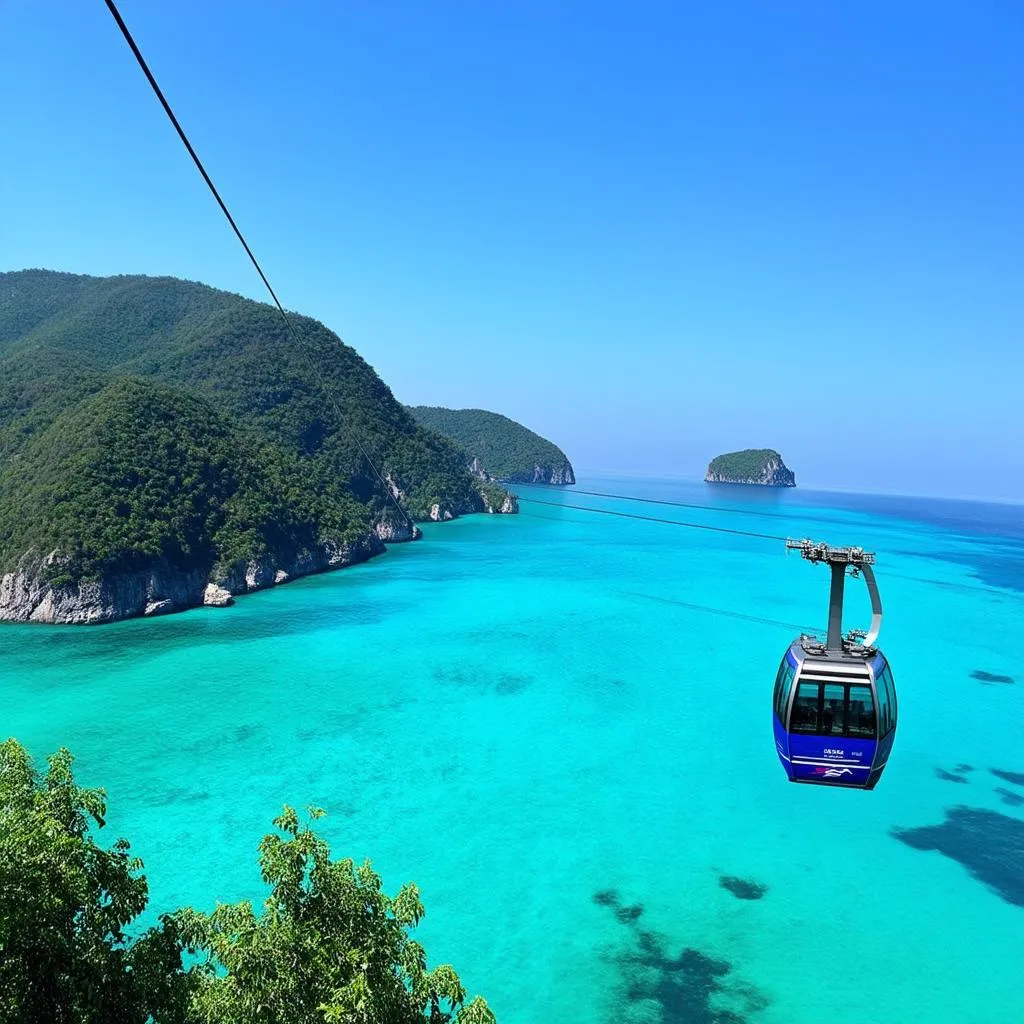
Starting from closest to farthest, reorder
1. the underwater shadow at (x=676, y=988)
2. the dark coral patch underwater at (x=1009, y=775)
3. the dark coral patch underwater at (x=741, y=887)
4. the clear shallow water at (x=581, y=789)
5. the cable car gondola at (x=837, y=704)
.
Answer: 1. the cable car gondola at (x=837, y=704)
2. the underwater shadow at (x=676, y=988)
3. the clear shallow water at (x=581, y=789)
4. the dark coral patch underwater at (x=741, y=887)
5. the dark coral patch underwater at (x=1009, y=775)

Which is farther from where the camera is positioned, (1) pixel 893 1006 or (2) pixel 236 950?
(1) pixel 893 1006

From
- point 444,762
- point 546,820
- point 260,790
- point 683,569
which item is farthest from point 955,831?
point 683,569

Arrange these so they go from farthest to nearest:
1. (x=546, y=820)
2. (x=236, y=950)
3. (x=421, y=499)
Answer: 1. (x=421, y=499)
2. (x=546, y=820)
3. (x=236, y=950)

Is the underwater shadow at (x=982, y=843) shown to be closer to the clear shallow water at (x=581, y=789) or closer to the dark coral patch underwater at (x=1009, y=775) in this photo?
the clear shallow water at (x=581, y=789)

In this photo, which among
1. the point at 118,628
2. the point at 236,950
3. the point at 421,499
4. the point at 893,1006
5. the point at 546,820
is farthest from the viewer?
the point at 421,499

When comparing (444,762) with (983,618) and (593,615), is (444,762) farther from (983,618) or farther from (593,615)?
(983,618)

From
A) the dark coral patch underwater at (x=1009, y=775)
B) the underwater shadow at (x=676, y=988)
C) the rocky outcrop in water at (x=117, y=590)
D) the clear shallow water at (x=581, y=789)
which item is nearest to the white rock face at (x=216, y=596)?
the rocky outcrop in water at (x=117, y=590)

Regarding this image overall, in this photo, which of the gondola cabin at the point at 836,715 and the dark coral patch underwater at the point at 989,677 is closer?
the gondola cabin at the point at 836,715
